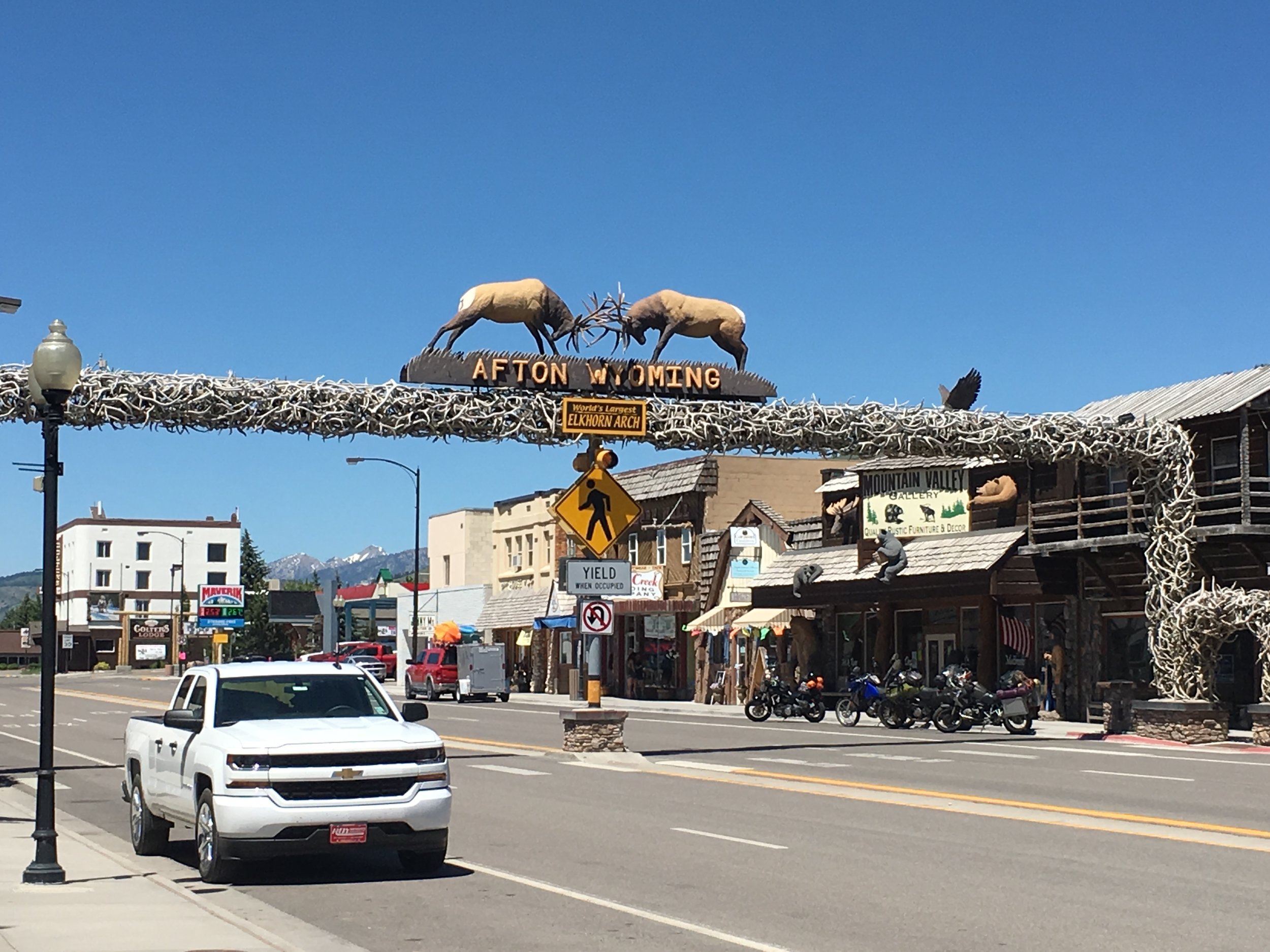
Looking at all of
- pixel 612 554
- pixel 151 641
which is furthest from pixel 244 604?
pixel 612 554

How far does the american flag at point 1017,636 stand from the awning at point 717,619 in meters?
13.1

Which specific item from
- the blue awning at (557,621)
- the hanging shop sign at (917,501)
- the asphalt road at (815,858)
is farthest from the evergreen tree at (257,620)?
the asphalt road at (815,858)

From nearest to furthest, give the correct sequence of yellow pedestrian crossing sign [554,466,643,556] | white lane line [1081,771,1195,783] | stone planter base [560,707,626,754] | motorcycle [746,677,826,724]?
white lane line [1081,771,1195,783] < yellow pedestrian crossing sign [554,466,643,556] < stone planter base [560,707,626,754] < motorcycle [746,677,826,724]

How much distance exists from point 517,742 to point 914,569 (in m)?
15.2

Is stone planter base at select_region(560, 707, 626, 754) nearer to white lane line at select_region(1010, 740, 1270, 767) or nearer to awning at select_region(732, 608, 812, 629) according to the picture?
white lane line at select_region(1010, 740, 1270, 767)

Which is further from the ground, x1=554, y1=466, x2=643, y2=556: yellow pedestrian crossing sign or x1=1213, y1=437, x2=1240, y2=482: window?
x1=1213, y1=437, x2=1240, y2=482: window

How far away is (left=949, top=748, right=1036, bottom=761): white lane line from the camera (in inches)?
1017

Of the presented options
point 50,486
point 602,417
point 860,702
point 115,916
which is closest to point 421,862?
point 115,916

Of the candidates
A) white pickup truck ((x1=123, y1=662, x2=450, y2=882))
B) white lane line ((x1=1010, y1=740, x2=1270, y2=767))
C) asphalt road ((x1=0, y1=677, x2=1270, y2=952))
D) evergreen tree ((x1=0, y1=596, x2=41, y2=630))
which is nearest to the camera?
asphalt road ((x1=0, y1=677, x2=1270, y2=952))

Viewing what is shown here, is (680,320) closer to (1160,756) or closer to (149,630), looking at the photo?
(1160,756)

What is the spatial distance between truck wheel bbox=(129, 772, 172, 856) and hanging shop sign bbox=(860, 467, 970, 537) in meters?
31.5

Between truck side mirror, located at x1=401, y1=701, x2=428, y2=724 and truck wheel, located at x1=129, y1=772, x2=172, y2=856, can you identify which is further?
truck wheel, located at x1=129, y1=772, x2=172, y2=856

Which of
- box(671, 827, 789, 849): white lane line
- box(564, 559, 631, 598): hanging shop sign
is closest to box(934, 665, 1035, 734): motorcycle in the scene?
box(564, 559, 631, 598): hanging shop sign

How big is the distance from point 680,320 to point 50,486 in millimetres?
16773
